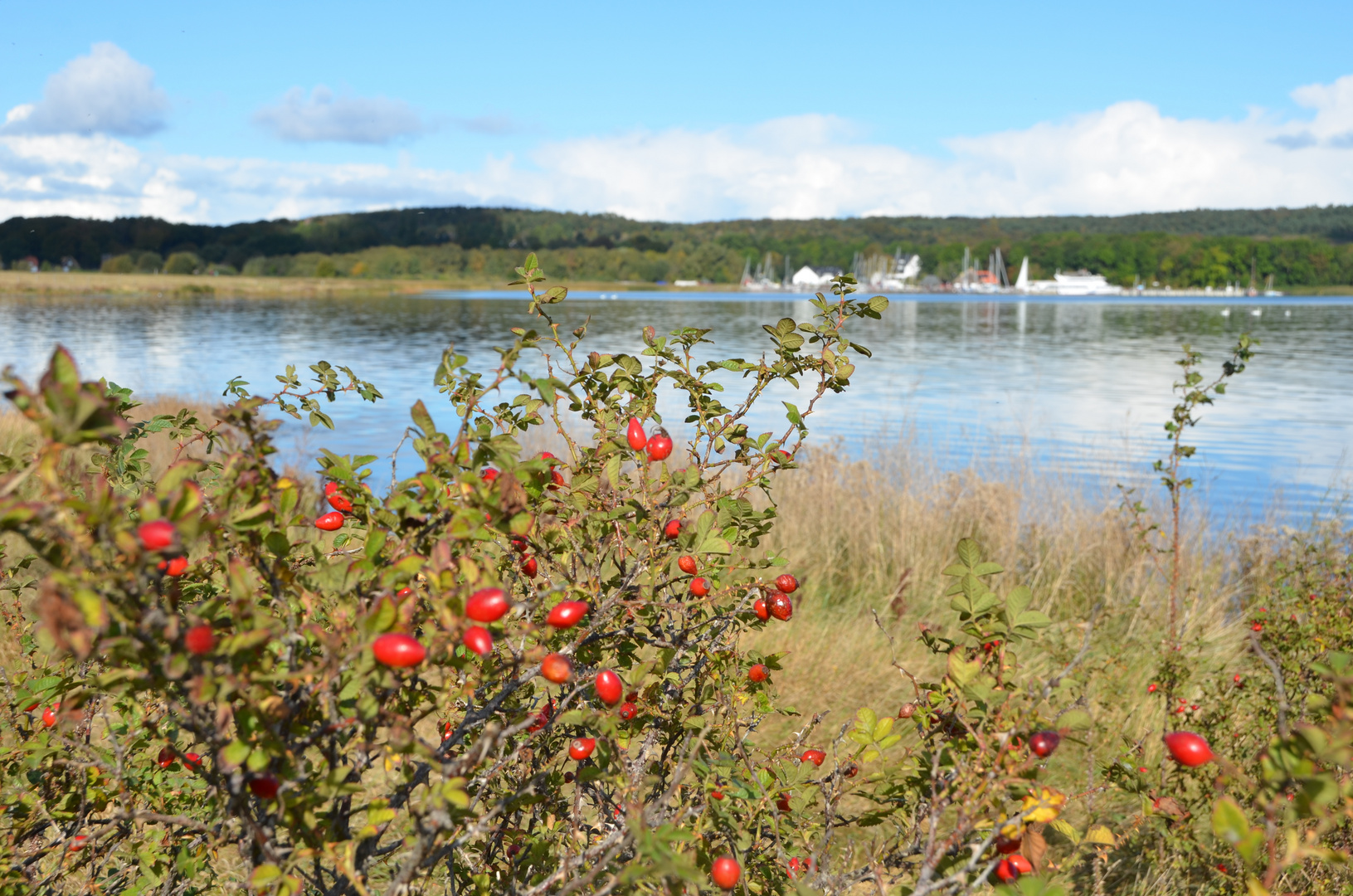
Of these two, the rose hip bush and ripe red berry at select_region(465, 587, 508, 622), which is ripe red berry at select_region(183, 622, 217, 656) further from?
ripe red berry at select_region(465, 587, 508, 622)

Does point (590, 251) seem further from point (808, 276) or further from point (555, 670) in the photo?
point (555, 670)

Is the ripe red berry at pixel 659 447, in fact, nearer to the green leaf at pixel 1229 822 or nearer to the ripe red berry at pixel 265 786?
the ripe red berry at pixel 265 786

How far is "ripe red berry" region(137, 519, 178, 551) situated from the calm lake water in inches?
239

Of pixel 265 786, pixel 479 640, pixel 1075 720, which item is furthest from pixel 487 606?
pixel 1075 720

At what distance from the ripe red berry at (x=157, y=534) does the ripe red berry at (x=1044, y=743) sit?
1210 mm

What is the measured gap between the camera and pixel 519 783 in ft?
6.52

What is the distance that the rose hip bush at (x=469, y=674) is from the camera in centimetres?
113

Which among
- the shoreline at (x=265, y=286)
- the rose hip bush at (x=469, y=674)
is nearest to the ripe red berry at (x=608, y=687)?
the rose hip bush at (x=469, y=674)

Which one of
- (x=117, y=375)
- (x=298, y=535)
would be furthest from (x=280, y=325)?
(x=298, y=535)

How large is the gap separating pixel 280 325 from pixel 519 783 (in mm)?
39731

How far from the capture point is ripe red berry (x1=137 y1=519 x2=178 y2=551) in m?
0.96

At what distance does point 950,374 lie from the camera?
75.3 ft

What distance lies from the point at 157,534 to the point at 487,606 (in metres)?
0.38

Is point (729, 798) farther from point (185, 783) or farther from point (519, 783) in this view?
point (185, 783)
